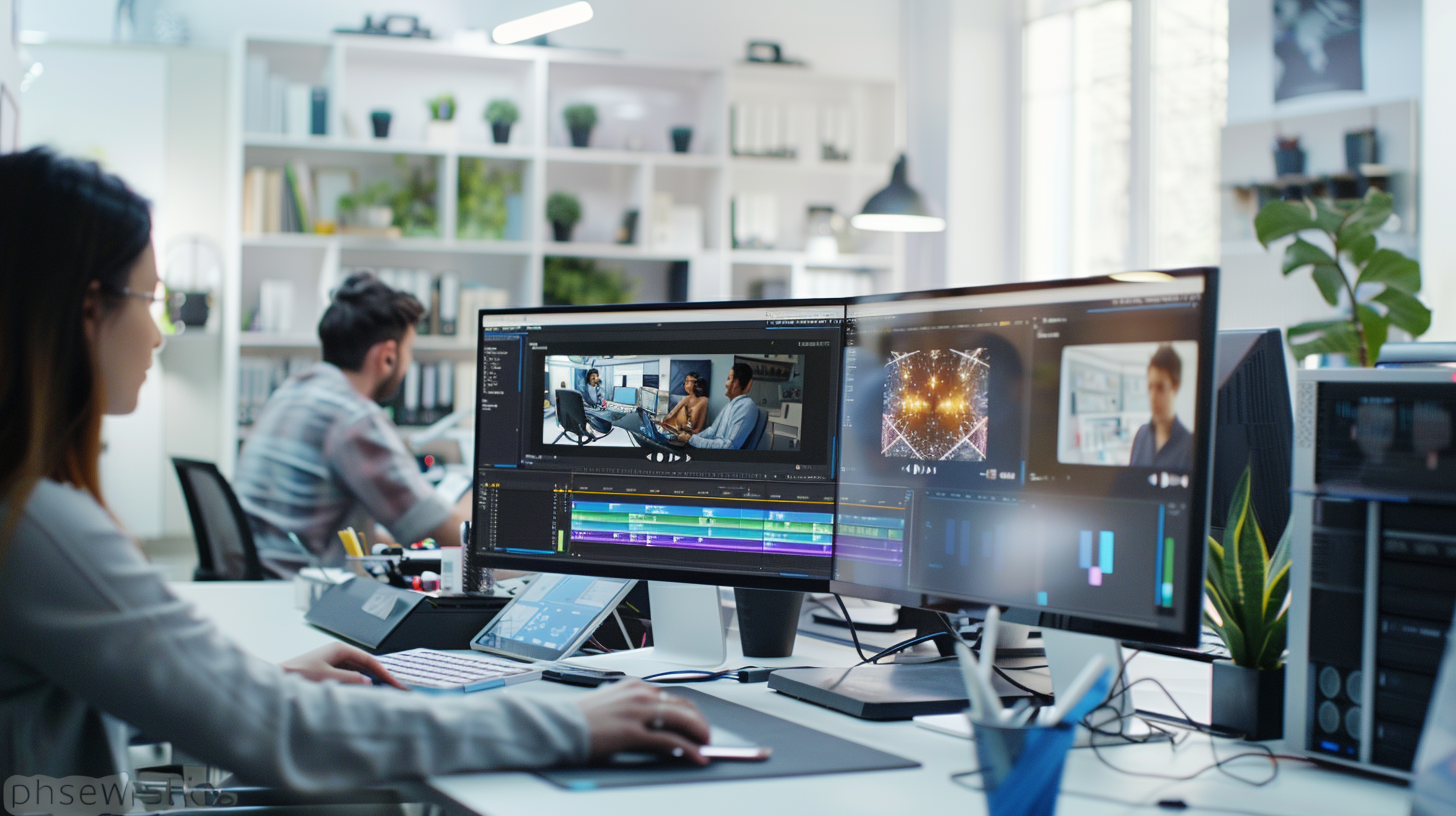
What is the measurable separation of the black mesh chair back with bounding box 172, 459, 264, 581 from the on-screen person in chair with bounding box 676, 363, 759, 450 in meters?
1.67

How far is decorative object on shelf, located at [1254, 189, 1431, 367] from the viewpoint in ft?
10.4

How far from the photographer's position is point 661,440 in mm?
1518

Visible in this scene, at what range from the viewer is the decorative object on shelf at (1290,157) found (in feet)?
12.4

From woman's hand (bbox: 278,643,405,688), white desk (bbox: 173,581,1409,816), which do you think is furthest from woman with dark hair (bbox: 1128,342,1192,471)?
woman's hand (bbox: 278,643,405,688)

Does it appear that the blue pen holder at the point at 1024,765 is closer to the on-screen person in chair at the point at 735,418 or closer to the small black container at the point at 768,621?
the on-screen person in chair at the point at 735,418

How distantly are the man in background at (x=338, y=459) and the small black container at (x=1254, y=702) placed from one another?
1812 millimetres

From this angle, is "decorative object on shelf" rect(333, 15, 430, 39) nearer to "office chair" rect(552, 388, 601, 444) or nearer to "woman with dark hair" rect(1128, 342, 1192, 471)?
"office chair" rect(552, 388, 601, 444)

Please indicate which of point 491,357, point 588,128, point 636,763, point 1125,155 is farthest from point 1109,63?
point 636,763

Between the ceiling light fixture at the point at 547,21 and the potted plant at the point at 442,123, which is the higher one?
the ceiling light fixture at the point at 547,21

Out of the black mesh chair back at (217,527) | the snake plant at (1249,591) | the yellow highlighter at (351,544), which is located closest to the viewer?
the snake plant at (1249,591)

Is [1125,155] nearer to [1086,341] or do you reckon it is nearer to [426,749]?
[1086,341]

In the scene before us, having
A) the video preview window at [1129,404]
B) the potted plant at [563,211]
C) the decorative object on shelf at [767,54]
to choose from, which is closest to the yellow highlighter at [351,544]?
the video preview window at [1129,404]

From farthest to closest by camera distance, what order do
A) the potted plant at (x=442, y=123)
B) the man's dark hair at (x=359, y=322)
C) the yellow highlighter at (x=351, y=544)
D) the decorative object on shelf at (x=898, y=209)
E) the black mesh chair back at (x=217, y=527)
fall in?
the potted plant at (x=442, y=123)
the decorative object on shelf at (x=898, y=209)
the man's dark hair at (x=359, y=322)
the black mesh chair back at (x=217, y=527)
the yellow highlighter at (x=351, y=544)

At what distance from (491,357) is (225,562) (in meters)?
1.66
